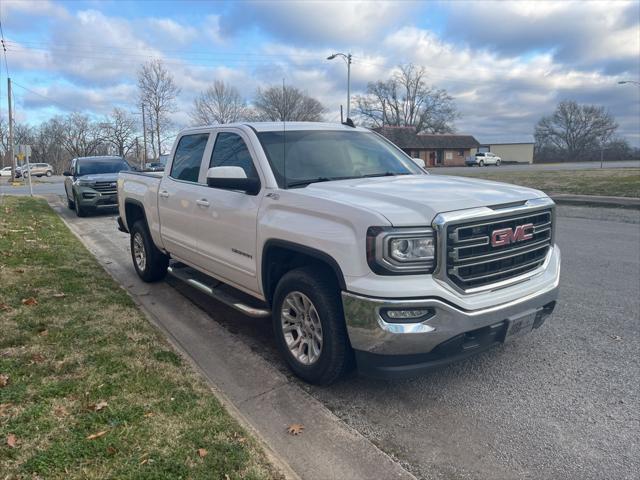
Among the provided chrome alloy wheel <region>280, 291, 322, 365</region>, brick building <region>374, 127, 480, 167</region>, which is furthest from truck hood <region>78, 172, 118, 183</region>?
brick building <region>374, 127, 480, 167</region>

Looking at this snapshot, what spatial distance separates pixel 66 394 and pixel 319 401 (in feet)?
5.64

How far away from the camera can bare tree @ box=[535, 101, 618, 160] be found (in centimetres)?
8244

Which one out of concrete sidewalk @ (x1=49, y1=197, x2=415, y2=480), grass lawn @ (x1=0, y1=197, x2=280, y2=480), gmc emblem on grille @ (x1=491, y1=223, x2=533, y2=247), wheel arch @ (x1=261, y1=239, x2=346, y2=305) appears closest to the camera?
grass lawn @ (x1=0, y1=197, x2=280, y2=480)

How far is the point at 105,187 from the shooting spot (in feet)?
46.9

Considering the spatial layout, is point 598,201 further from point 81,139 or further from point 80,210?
point 81,139

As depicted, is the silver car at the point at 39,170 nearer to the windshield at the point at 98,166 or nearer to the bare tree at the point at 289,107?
the bare tree at the point at 289,107

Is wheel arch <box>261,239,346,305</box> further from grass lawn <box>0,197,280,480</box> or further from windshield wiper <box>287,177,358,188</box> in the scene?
grass lawn <box>0,197,280,480</box>

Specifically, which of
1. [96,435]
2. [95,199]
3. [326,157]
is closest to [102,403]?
[96,435]

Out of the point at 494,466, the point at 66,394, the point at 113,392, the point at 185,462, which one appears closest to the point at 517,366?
the point at 494,466

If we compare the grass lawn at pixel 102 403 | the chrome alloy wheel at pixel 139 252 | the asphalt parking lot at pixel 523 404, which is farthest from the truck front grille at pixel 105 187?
the asphalt parking lot at pixel 523 404

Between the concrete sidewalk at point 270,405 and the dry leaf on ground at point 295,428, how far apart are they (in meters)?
0.03

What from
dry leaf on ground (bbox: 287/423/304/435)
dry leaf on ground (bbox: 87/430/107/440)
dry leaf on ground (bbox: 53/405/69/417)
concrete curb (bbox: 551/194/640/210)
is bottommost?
dry leaf on ground (bbox: 287/423/304/435)

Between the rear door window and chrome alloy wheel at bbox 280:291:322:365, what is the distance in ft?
6.83

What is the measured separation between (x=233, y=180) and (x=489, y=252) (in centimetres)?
200
